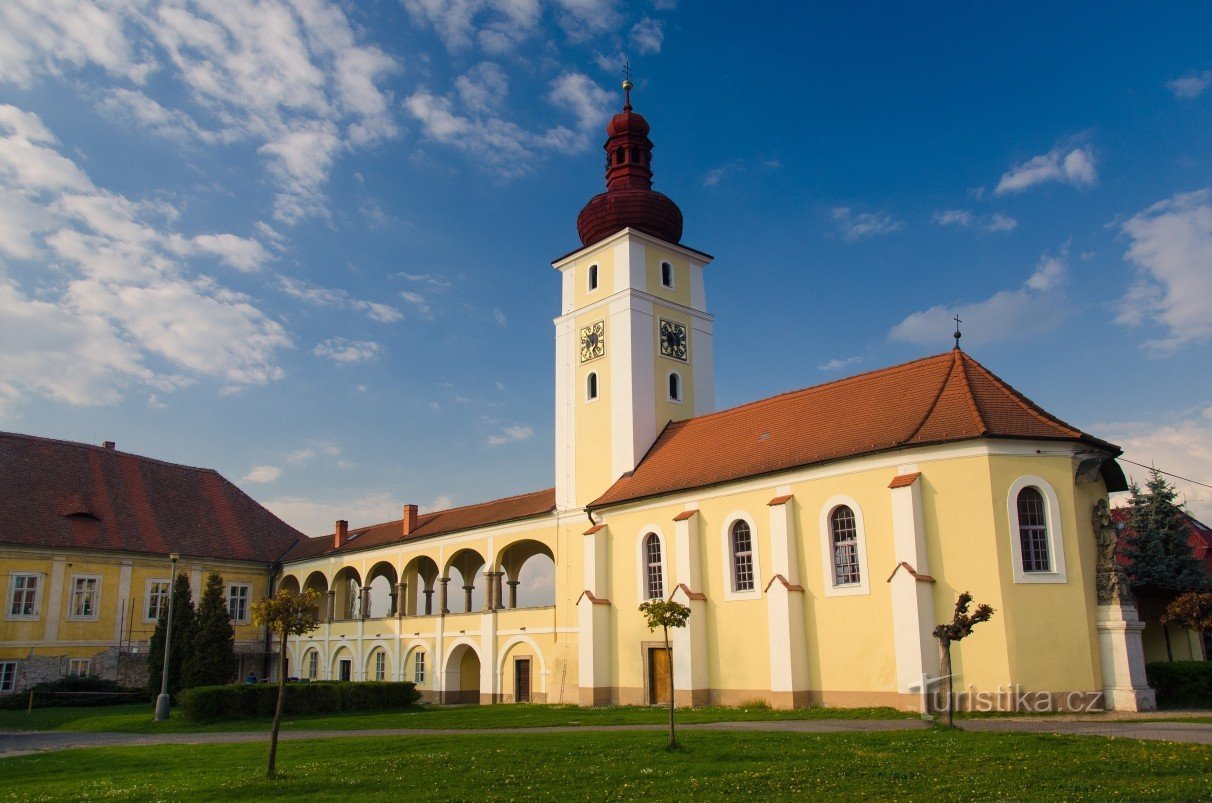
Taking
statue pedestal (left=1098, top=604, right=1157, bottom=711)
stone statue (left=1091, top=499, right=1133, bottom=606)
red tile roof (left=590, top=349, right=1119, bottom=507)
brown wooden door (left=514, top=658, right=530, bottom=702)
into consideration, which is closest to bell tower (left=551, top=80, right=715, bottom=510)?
red tile roof (left=590, top=349, right=1119, bottom=507)

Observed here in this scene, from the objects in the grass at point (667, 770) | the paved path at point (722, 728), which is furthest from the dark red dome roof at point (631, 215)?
the grass at point (667, 770)

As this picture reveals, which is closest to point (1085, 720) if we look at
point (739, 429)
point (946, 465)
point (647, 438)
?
point (946, 465)

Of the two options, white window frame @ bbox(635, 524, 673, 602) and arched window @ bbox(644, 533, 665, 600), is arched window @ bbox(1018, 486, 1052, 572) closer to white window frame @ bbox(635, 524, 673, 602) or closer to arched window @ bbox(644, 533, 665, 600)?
white window frame @ bbox(635, 524, 673, 602)

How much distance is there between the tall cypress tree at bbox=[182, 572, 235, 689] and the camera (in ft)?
118

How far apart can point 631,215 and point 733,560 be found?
14904 mm

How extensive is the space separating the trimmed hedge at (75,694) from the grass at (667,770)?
21.1m

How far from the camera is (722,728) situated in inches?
781

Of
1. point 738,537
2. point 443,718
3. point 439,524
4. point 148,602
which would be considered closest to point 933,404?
point 738,537

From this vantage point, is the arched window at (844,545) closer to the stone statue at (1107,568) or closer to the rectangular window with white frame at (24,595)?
the stone statue at (1107,568)

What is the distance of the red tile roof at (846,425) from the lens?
80.4 ft

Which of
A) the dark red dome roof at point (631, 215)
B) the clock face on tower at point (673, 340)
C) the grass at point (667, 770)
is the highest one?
the dark red dome roof at point (631, 215)

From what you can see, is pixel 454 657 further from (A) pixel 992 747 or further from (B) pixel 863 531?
(A) pixel 992 747

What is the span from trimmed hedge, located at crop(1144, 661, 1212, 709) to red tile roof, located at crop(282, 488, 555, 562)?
67.0 feet

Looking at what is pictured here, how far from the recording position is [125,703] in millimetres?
37844
